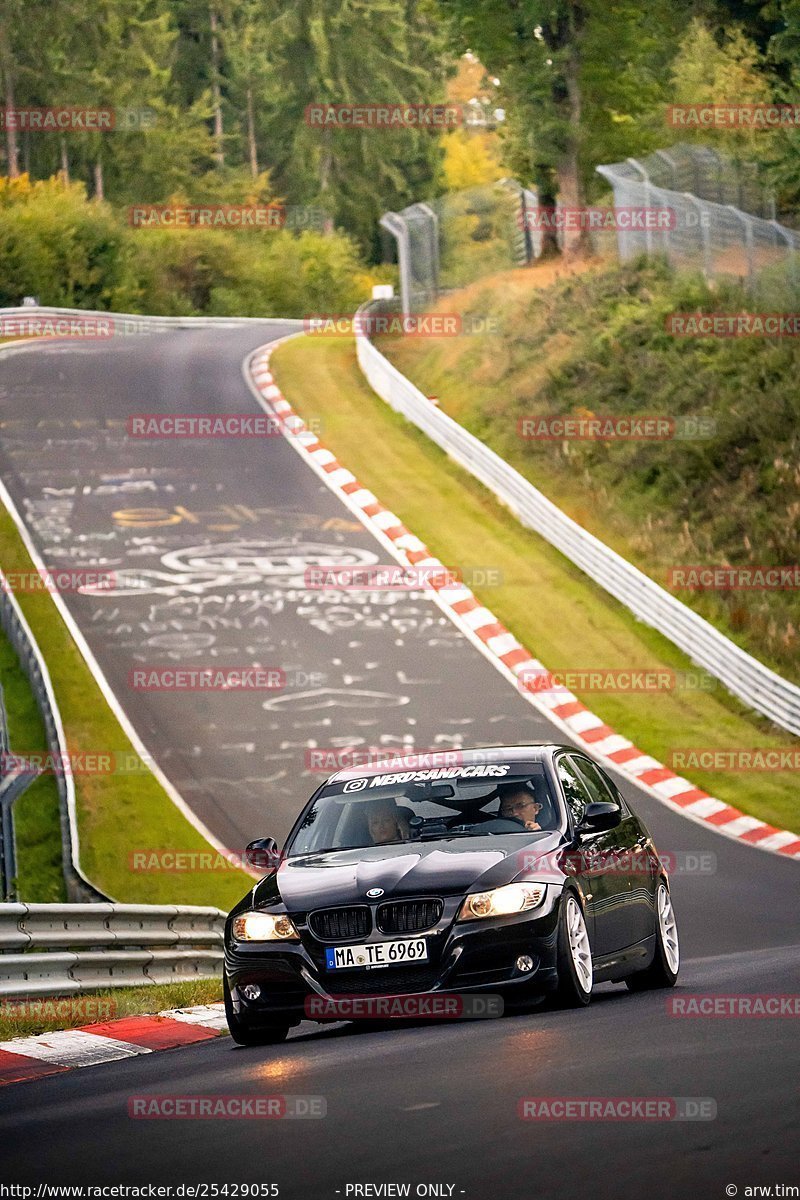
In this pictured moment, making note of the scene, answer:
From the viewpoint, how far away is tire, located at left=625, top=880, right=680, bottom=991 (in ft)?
36.8

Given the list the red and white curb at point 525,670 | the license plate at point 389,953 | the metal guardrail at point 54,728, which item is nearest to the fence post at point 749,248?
the red and white curb at point 525,670

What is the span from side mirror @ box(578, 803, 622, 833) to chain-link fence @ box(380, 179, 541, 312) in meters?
30.7

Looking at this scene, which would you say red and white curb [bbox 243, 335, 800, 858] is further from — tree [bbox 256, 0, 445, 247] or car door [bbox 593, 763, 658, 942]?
tree [bbox 256, 0, 445, 247]

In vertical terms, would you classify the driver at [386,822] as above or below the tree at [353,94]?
below

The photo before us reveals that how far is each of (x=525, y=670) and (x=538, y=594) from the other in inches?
126

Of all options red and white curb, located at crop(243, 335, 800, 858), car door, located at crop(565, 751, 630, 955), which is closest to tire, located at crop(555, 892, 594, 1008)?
car door, located at crop(565, 751, 630, 955)

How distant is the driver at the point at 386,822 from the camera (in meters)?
10.4

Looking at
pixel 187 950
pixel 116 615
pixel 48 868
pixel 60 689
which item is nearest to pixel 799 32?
pixel 116 615

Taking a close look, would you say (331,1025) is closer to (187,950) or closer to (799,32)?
(187,950)

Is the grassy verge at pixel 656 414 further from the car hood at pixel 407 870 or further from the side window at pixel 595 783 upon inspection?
the car hood at pixel 407 870

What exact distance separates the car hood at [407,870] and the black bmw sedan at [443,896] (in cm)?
1

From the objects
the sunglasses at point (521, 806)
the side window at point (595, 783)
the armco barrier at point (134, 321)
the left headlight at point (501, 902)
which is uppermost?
the sunglasses at point (521, 806)

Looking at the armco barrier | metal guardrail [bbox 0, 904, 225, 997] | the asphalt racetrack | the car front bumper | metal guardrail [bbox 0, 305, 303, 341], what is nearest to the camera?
the asphalt racetrack

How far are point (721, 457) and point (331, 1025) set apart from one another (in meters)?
22.1
